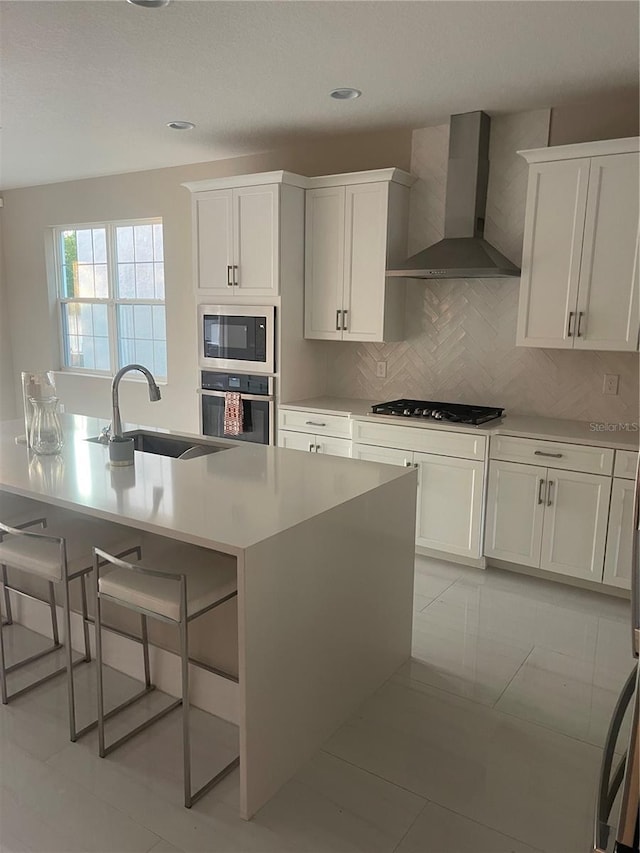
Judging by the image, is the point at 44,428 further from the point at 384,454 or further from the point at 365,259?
the point at 365,259

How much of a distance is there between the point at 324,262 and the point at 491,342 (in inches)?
48.6

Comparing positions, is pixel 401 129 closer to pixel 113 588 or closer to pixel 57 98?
pixel 57 98

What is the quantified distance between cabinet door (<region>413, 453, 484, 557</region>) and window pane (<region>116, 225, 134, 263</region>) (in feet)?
11.7

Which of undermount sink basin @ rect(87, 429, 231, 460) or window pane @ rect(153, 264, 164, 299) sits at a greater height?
window pane @ rect(153, 264, 164, 299)

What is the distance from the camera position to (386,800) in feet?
6.52

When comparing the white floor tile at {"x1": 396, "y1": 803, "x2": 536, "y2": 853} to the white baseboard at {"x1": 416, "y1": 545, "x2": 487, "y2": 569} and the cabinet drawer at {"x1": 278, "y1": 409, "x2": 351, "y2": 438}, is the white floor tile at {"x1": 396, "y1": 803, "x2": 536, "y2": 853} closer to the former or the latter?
the white baseboard at {"x1": 416, "y1": 545, "x2": 487, "y2": 569}

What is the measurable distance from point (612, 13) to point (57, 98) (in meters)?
2.81

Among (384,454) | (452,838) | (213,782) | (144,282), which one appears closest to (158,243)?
(144,282)

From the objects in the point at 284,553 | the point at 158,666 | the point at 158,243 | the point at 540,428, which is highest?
the point at 158,243

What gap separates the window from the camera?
577 cm

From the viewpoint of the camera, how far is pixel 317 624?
2.14 m

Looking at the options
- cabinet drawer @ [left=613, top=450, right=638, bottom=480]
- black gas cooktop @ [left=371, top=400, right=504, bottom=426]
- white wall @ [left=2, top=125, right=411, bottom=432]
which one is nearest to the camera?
cabinet drawer @ [left=613, top=450, right=638, bottom=480]

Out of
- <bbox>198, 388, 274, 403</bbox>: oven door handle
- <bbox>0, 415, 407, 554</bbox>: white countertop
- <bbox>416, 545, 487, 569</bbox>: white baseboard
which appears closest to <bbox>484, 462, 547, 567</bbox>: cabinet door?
<bbox>416, 545, 487, 569</bbox>: white baseboard

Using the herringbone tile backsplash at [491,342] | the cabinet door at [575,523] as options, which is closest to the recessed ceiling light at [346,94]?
the herringbone tile backsplash at [491,342]
